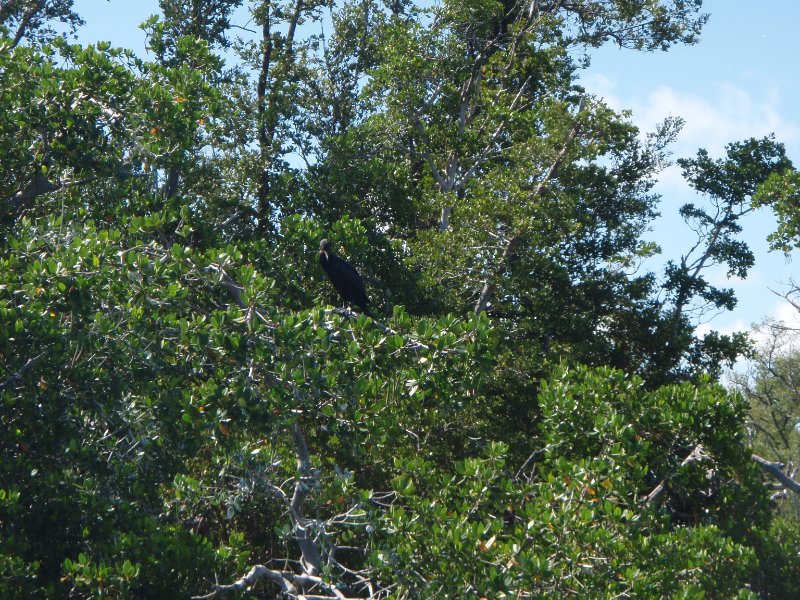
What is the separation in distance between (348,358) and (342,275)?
271 centimetres

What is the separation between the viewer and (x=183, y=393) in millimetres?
5555

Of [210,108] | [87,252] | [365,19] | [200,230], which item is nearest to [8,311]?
[87,252]

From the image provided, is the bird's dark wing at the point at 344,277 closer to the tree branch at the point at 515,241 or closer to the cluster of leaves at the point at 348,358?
the cluster of leaves at the point at 348,358

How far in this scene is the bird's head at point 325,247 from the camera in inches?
331

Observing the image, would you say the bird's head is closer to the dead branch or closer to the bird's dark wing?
the bird's dark wing

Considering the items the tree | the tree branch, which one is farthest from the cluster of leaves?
the tree

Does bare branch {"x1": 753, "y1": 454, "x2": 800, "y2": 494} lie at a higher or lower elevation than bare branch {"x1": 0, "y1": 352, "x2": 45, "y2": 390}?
higher

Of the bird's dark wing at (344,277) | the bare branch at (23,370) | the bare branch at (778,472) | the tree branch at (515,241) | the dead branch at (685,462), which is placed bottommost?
the bare branch at (23,370)

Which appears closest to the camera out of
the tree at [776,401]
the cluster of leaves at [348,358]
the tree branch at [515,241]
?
the cluster of leaves at [348,358]

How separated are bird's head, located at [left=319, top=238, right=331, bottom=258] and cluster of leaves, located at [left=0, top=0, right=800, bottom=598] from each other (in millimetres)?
168

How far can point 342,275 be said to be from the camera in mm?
8398

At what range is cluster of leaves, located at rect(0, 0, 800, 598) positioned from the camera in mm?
5508

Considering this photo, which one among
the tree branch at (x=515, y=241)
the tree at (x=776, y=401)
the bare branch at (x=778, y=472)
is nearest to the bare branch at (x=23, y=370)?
the bare branch at (x=778, y=472)

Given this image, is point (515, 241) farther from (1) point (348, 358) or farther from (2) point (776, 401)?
(2) point (776, 401)
